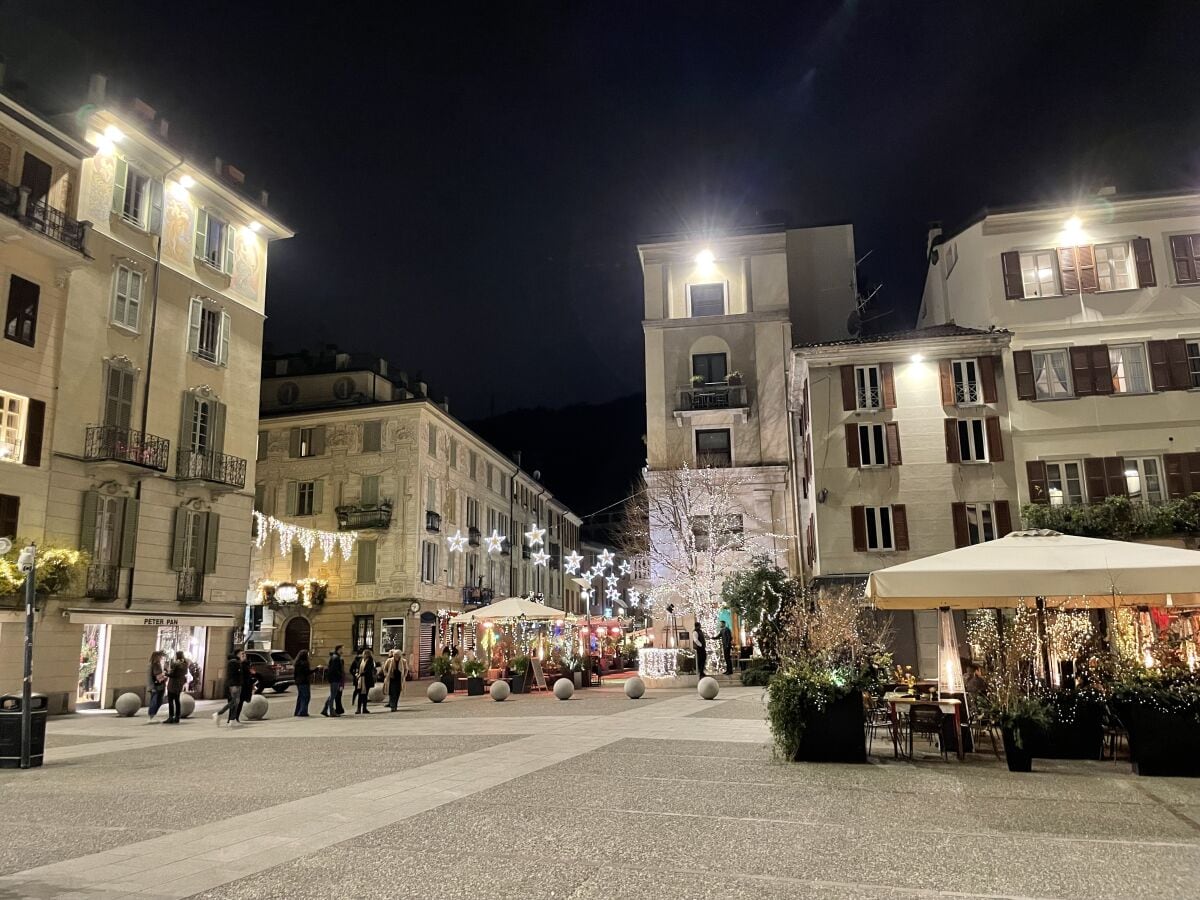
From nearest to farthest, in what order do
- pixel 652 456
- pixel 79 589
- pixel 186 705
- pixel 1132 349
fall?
pixel 186 705 < pixel 79 589 < pixel 1132 349 < pixel 652 456

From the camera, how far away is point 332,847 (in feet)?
22.2

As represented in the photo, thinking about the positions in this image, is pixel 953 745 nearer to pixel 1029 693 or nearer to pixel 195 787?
pixel 1029 693

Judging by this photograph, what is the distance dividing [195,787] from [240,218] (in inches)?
906

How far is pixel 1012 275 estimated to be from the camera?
28.6 metres

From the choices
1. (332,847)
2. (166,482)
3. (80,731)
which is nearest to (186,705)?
(80,731)

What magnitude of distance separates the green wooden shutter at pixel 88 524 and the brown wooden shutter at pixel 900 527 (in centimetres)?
2279

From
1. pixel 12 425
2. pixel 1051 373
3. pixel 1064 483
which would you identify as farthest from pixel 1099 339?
pixel 12 425

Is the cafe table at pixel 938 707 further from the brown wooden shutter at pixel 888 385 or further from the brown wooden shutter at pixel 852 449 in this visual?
the brown wooden shutter at pixel 888 385

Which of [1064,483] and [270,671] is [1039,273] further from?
[270,671]

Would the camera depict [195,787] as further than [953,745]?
No

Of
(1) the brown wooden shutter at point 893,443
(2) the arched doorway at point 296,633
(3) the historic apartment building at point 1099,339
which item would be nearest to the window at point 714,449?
(1) the brown wooden shutter at point 893,443

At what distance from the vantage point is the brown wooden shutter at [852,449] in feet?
94.1

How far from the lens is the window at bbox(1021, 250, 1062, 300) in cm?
2842

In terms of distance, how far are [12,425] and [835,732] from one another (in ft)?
64.8
